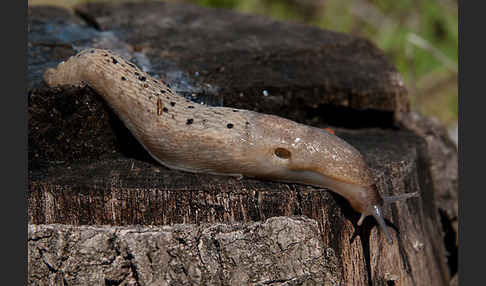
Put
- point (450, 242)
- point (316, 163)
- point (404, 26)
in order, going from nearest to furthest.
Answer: point (316, 163), point (450, 242), point (404, 26)

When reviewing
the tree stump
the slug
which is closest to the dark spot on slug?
the slug

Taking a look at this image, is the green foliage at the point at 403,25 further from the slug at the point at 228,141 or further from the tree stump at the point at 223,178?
the slug at the point at 228,141

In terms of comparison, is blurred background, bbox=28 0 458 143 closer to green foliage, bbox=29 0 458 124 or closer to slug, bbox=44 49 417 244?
green foliage, bbox=29 0 458 124

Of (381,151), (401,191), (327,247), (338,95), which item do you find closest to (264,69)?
(338,95)

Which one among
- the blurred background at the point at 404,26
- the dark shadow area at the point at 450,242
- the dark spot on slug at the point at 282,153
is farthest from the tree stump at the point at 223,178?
the blurred background at the point at 404,26

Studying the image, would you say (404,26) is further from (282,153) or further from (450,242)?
(282,153)

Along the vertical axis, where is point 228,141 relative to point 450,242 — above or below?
above

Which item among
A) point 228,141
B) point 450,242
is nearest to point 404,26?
point 450,242
